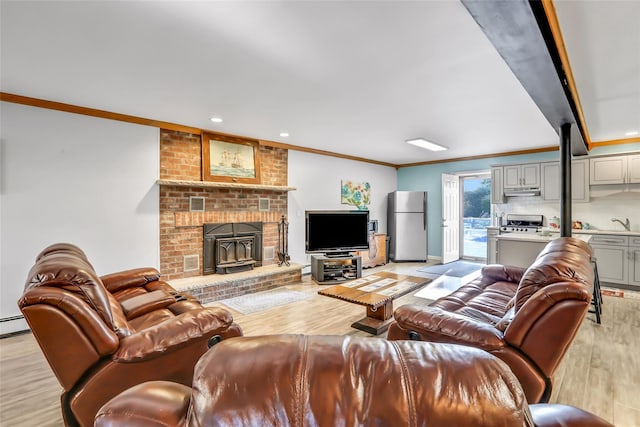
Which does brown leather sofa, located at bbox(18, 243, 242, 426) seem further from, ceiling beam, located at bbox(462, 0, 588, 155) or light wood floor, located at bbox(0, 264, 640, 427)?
ceiling beam, located at bbox(462, 0, 588, 155)

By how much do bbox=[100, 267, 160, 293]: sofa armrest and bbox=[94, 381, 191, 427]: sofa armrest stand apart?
2580 mm

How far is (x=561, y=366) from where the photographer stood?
7.95ft

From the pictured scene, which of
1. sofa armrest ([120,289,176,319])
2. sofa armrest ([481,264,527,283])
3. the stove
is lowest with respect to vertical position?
sofa armrest ([120,289,176,319])

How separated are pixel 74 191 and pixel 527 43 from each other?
421 centimetres

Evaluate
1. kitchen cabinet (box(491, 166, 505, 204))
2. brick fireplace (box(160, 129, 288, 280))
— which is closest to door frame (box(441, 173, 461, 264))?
kitchen cabinet (box(491, 166, 505, 204))

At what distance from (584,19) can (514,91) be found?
43.3 inches

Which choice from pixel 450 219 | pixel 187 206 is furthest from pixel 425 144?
pixel 187 206

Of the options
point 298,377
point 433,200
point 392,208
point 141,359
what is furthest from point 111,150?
point 433,200

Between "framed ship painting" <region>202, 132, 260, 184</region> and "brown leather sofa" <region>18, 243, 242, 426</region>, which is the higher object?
"framed ship painting" <region>202, 132, 260, 184</region>

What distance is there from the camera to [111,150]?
363 cm

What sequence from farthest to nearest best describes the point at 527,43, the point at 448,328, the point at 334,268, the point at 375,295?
the point at 334,268
the point at 375,295
the point at 448,328
the point at 527,43

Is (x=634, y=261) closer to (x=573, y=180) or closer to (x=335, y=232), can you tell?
(x=573, y=180)

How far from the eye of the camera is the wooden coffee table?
2.89m

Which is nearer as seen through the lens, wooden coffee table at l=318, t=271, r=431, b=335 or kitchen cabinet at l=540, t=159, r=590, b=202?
wooden coffee table at l=318, t=271, r=431, b=335
